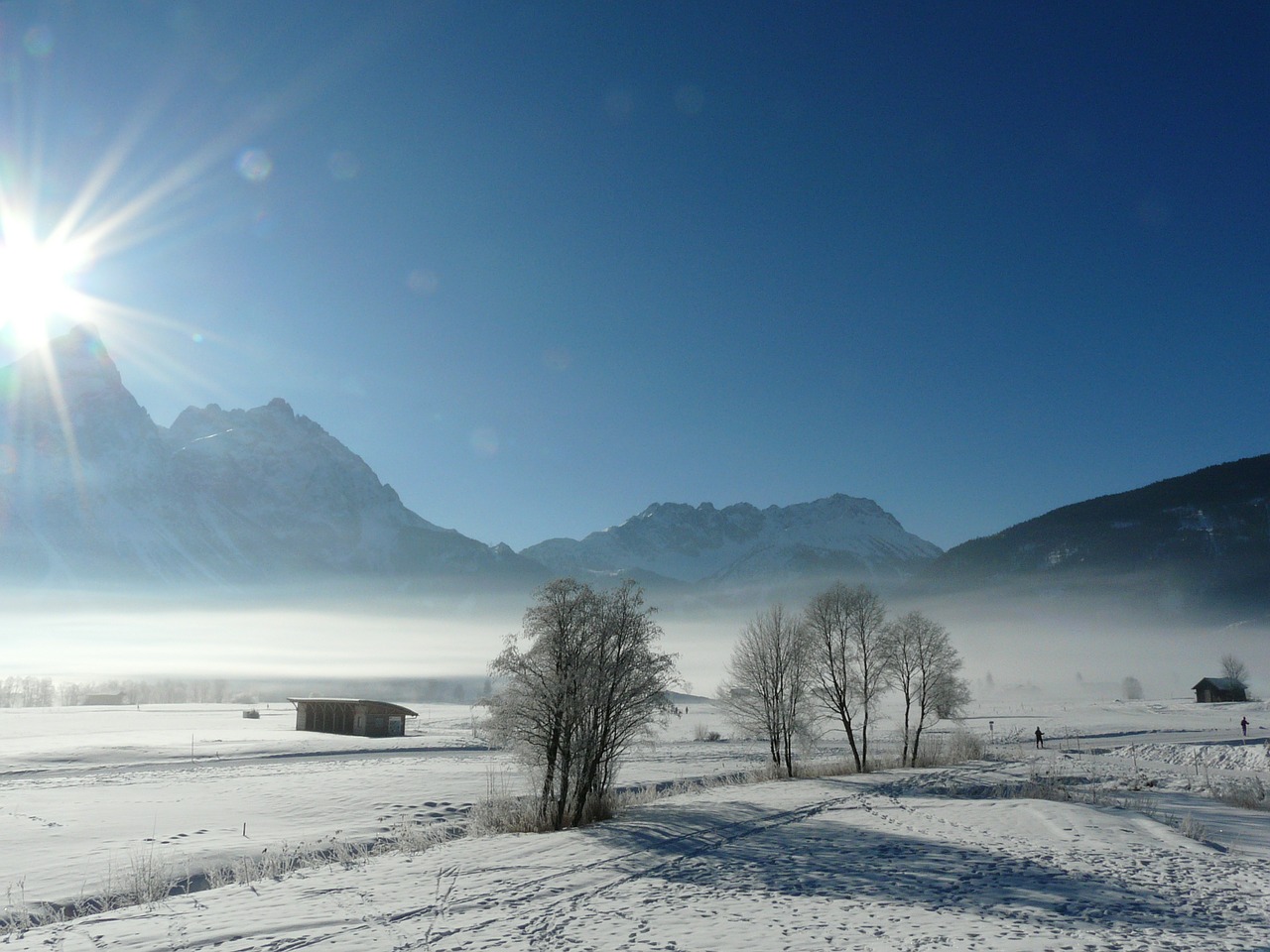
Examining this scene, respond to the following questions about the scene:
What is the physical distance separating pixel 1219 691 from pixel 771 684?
116467 mm

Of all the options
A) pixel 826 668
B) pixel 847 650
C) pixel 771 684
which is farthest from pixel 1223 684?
pixel 771 684

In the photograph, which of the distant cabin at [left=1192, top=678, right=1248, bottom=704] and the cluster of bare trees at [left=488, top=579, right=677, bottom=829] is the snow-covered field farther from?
the distant cabin at [left=1192, top=678, right=1248, bottom=704]

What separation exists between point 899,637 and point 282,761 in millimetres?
46423

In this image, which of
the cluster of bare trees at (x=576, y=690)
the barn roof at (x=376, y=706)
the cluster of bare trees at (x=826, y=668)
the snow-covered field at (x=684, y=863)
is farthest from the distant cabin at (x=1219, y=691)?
the cluster of bare trees at (x=576, y=690)

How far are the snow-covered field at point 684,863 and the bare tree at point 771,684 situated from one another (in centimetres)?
694

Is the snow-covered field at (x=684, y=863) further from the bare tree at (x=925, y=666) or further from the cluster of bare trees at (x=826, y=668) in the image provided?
the bare tree at (x=925, y=666)

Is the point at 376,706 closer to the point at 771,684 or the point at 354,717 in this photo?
the point at 354,717

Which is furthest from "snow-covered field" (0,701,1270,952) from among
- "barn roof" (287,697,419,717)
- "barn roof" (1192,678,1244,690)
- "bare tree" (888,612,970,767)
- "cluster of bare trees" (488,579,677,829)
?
"barn roof" (1192,678,1244,690)

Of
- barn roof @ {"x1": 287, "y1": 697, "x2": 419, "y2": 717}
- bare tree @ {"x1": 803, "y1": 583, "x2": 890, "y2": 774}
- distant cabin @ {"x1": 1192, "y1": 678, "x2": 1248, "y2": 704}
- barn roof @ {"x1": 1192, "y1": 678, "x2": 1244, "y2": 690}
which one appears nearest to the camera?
→ bare tree @ {"x1": 803, "y1": 583, "x2": 890, "y2": 774}

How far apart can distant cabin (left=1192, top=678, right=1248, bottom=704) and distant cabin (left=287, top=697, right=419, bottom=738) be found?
4949 inches

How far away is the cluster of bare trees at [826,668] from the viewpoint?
49.1m

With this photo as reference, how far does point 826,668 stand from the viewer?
171 ft

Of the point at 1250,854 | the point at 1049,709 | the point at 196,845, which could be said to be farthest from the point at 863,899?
the point at 1049,709

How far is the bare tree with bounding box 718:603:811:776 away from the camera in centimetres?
4850
